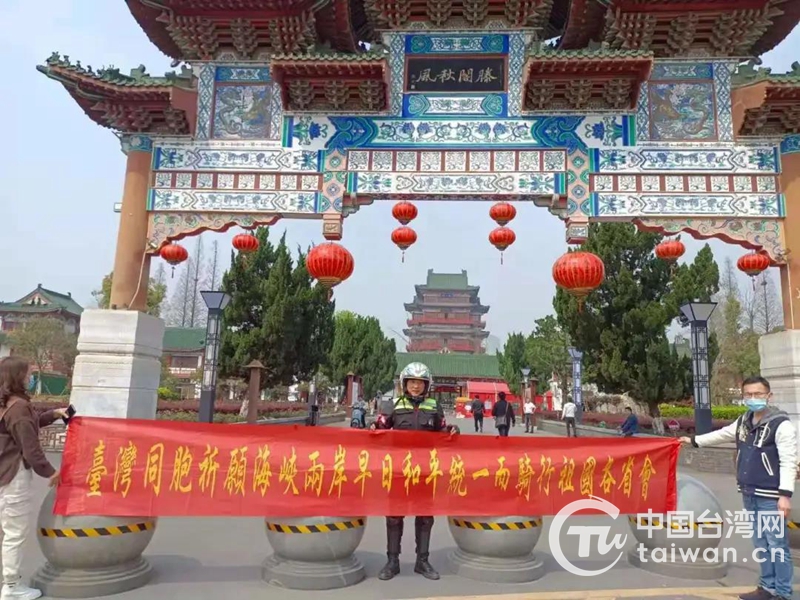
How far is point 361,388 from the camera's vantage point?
35094 millimetres

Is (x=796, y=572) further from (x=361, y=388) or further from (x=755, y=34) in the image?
(x=361, y=388)

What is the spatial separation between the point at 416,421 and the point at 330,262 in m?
3.52

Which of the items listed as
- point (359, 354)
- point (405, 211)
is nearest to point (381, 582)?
point (405, 211)

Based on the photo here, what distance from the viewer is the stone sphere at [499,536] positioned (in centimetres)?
450

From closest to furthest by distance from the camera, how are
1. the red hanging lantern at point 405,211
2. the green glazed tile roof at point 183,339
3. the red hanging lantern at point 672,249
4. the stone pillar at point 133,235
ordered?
the stone pillar at point 133,235 < the red hanging lantern at point 405,211 < the red hanging lantern at point 672,249 < the green glazed tile roof at point 183,339

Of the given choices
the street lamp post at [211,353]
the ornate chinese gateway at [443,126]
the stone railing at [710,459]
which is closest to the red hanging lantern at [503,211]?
the ornate chinese gateway at [443,126]

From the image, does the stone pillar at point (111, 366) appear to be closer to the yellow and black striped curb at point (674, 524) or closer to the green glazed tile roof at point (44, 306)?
the yellow and black striped curb at point (674, 524)

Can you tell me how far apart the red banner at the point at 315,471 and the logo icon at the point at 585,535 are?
8 centimetres

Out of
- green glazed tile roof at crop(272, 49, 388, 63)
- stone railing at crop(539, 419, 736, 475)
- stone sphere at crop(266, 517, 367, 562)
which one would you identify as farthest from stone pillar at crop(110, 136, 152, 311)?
stone railing at crop(539, 419, 736, 475)

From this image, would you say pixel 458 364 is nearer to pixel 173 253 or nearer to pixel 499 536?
pixel 173 253

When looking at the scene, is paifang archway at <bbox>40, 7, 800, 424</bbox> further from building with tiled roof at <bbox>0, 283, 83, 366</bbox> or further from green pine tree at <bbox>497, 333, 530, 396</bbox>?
building with tiled roof at <bbox>0, 283, 83, 366</bbox>

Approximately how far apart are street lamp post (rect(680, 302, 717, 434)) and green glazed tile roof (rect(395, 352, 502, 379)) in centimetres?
3981

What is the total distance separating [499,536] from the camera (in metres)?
4.50

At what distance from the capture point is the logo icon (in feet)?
15.7
